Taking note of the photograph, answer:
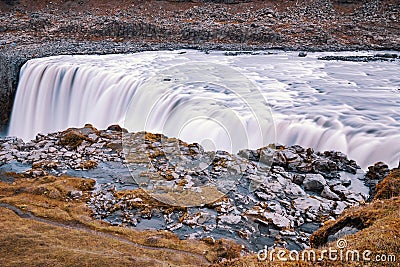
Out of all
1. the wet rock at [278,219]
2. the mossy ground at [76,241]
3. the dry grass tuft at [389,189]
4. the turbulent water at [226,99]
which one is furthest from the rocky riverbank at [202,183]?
the turbulent water at [226,99]

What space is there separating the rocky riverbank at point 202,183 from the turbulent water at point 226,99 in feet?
4.40

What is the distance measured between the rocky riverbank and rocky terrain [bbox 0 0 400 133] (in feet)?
47.4

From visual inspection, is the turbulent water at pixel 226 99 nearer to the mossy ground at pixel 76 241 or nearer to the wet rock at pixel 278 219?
the wet rock at pixel 278 219

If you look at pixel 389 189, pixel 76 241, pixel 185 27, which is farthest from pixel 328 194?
pixel 185 27

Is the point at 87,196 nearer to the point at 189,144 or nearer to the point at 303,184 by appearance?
the point at 189,144

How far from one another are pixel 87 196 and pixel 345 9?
41.9 meters

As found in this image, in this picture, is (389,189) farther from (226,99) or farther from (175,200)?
(226,99)

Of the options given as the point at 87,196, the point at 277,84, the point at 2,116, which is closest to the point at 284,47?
the point at 277,84

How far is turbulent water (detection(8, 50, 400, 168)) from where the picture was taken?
506 inches

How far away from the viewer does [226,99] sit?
1714 centimetres

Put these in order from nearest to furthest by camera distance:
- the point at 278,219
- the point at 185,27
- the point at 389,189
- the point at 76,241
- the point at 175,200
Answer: the point at 76,241
the point at 389,189
the point at 278,219
the point at 175,200
the point at 185,27

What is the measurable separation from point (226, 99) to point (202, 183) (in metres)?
7.81

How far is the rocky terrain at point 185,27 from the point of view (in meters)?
32.2

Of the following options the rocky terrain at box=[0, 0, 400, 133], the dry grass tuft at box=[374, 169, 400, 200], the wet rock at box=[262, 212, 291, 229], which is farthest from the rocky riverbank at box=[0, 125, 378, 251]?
the rocky terrain at box=[0, 0, 400, 133]
